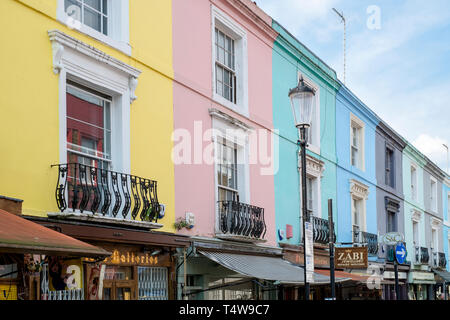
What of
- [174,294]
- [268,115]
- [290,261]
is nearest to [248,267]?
[174,294]

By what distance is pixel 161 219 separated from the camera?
11125 millimetres

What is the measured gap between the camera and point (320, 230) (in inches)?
666

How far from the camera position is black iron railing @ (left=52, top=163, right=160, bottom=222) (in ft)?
29.0

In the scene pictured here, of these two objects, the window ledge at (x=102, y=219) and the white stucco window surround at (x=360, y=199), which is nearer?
the window ledge at (x=102, y=219)

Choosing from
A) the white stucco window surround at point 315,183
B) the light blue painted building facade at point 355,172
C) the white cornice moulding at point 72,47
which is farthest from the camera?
the light blue painted building facade at point 355,172

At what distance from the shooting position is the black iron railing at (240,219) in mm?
12812

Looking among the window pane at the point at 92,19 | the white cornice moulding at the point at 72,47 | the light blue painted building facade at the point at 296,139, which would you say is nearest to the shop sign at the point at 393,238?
the light blue painted building facade at the point at 296,139

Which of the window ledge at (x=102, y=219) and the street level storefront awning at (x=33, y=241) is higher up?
the window ledge at (x=102, y=219)

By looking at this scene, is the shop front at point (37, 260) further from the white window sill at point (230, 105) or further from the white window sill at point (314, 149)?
the white window sill at point (314, 149)

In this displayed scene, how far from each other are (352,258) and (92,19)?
8.52 metres

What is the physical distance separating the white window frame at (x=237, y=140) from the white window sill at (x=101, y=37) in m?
2.82
